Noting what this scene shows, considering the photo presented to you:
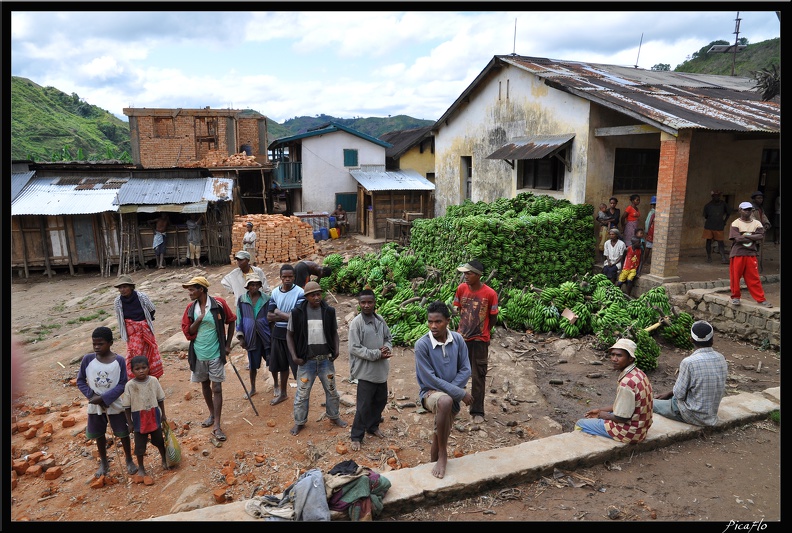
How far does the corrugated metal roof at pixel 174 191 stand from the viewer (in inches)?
671

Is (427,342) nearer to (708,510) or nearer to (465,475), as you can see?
(465,475)

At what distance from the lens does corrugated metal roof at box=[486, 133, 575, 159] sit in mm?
12414

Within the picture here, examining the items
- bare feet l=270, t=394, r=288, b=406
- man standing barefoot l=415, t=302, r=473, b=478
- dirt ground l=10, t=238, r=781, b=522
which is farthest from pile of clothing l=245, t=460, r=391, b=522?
bare feet l=270, t=394, r=288, b=406

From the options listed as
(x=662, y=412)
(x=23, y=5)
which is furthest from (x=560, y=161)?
(x=23, y=5)

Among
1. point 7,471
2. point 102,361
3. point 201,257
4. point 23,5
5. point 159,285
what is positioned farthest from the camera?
point 201,257

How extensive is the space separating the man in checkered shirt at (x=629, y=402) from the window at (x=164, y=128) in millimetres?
26358

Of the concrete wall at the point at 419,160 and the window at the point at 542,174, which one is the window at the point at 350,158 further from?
the window at the point at 542,174

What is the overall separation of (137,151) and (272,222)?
1322cm

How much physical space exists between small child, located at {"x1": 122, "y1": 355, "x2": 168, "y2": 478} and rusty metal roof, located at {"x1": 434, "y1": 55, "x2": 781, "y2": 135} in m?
8.71

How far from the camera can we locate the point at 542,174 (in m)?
14.2

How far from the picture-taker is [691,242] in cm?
1361

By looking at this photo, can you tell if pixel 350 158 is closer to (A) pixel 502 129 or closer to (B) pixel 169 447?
(A) pixel 502 129

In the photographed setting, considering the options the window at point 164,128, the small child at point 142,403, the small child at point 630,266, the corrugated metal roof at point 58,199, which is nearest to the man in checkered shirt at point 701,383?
the small child at point 630,266

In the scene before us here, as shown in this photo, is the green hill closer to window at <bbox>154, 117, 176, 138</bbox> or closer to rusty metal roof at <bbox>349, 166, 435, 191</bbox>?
window at <bbox>154, 117, 176, 138</bbox>
